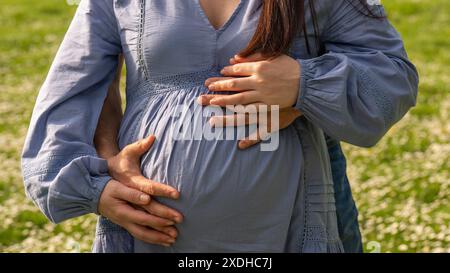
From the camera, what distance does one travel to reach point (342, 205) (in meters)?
3.15

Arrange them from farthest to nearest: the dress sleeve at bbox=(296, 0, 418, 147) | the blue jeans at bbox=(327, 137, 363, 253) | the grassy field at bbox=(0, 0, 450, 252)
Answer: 1. the grassy field at bbox=(0, 0, 450, 252)
2. the blue jeans at bbox=(327, 137, 363, 253)
3. the dress sleeve at bbox=(296, 0, 418, 147)

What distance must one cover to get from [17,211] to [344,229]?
11.3 feet

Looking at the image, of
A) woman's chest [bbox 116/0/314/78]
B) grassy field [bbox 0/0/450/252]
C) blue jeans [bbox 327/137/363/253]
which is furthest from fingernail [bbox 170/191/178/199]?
grassy field [bbox 0/0/450/252]

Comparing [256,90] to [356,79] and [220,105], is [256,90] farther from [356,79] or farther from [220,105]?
[356,79]

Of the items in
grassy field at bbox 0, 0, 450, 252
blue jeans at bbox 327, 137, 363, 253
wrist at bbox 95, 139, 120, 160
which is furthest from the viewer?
grassy field at bbox 0, 0, 450, 252

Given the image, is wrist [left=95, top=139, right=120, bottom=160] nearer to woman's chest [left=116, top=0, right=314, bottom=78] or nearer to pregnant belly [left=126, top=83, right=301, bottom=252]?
pregnant belly [left=126, top=83, right=301, bottom=252]

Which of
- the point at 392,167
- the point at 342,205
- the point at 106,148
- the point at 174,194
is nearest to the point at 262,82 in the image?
the point at 174,194

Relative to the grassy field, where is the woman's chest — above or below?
above

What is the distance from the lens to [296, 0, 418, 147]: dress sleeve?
2.35 metres

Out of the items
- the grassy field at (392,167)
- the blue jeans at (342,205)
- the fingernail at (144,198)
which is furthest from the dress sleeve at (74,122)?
the grassy field at (392,167)

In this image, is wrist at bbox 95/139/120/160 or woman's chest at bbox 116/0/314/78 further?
wrist at bbox 95/139/120/160

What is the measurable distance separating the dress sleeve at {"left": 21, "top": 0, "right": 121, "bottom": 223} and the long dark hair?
1.60ft
